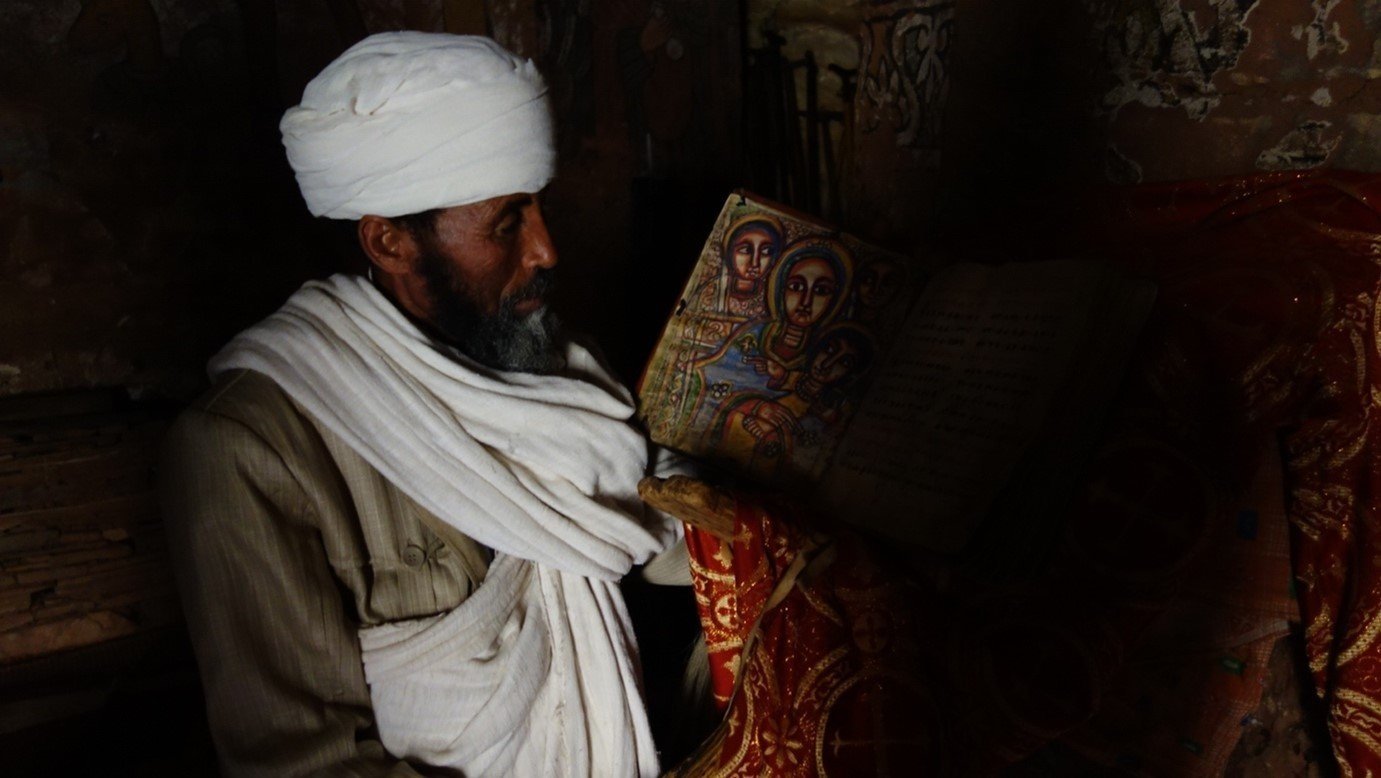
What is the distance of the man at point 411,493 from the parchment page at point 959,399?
42 centimetres

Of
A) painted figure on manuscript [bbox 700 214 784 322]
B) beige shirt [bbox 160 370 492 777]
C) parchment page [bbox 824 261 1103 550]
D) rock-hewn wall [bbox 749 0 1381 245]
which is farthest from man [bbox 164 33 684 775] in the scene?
rock-hewn wall [bbox 749 0 1381 245]

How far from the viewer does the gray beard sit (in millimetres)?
1432

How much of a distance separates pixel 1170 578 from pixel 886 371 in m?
0.48

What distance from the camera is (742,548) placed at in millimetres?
1182

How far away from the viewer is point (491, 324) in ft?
4.79

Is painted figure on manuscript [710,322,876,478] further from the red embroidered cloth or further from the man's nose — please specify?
the man's nose

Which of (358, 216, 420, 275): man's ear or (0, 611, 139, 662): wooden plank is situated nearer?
(358, 216, 420, 275): man's ear

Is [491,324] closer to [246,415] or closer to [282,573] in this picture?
[246,415]

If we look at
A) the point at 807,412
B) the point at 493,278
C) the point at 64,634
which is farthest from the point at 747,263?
the point at 64,634

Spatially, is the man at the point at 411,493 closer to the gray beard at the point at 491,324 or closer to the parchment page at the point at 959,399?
the gray beard at the point at 491,324

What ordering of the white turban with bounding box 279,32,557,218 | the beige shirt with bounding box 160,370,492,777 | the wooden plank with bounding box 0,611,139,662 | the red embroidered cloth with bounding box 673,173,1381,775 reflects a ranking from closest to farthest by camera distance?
the red embroidered cloth with bounding box 673,173,1381,775 → the beige shirt with bounding box 160,370,492,777 → the white turban with bounding box 279,32,557,218 → the wooden plank with bounding box 0,611,139,662

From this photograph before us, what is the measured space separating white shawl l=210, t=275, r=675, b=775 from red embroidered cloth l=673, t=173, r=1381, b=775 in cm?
28

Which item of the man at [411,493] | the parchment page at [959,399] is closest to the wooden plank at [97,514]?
the man at [411,493]

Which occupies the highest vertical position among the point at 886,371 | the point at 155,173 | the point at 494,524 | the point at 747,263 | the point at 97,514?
the point at 155,173
